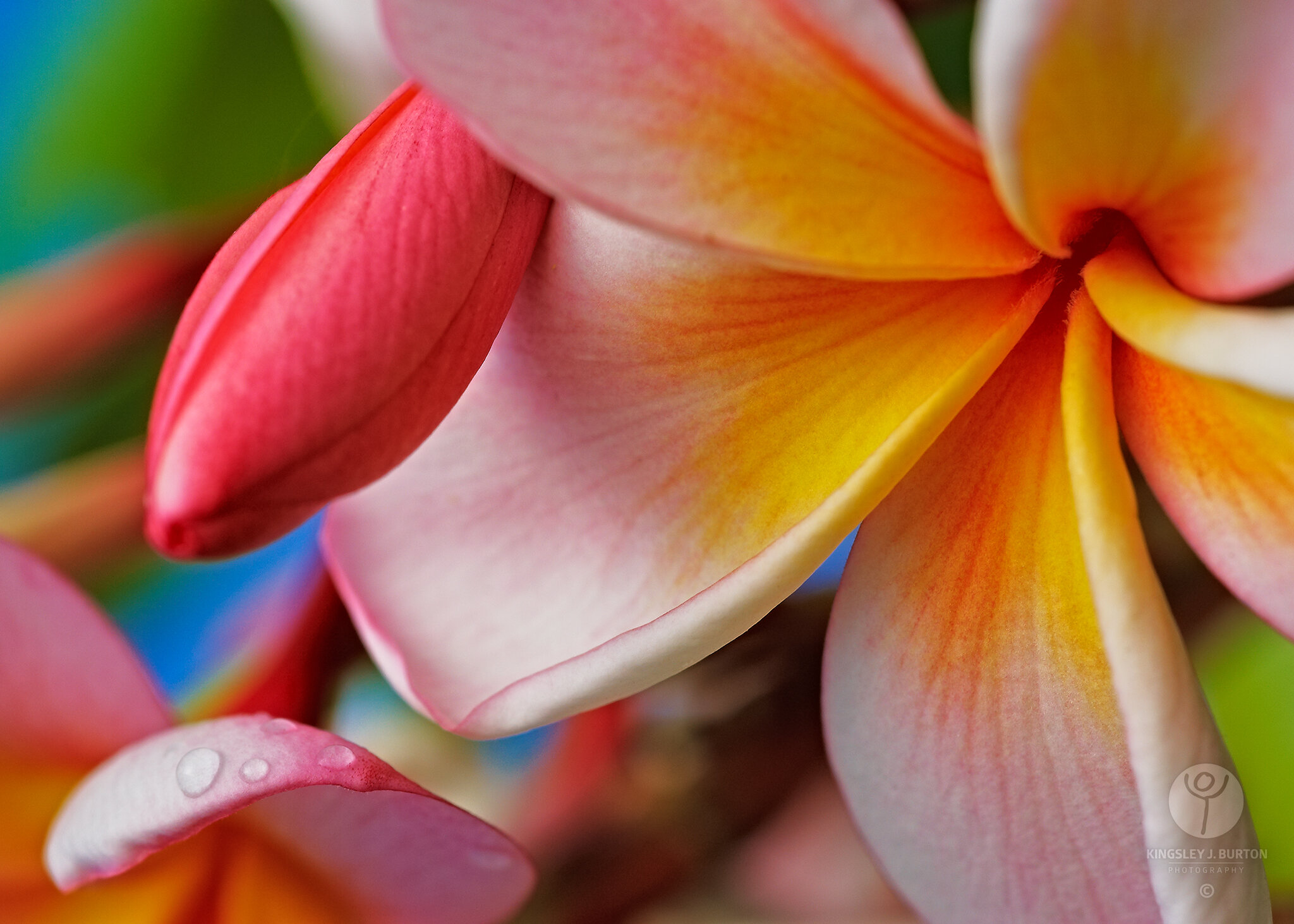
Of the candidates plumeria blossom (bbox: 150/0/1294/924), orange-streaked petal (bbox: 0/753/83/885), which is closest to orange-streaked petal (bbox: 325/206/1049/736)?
plumeria blossom (bbox: 150/0/1294/924)

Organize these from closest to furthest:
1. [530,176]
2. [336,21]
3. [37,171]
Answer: [530,176], [336,21], [37,171]

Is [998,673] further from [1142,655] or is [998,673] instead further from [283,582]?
[283,582]

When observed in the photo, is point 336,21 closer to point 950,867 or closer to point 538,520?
point 538,520

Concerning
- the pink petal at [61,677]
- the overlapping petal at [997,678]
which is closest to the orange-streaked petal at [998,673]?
the overlapping petal at [997,678]

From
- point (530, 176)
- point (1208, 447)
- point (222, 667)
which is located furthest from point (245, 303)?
point (222, 667)

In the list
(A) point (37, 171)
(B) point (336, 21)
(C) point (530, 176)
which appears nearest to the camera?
(C) point (530, 176)

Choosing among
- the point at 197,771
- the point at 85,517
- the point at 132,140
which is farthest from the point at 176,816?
the point at 132,140

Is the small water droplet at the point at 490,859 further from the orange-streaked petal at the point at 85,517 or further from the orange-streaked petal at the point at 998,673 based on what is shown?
the orange-streaked petal at the point at 85,517

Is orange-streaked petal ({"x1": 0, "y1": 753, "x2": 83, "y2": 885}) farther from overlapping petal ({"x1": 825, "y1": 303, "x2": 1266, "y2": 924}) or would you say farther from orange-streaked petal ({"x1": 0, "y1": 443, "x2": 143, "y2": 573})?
overlapping petal ({"x1": 825, "y1": 303, "x2": 1266, "y2": 924})
